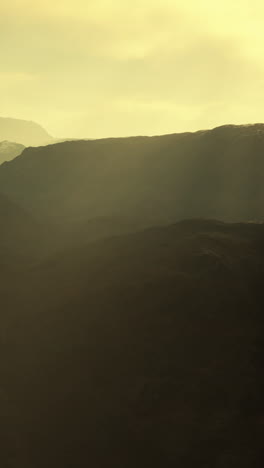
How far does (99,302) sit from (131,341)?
389 cm

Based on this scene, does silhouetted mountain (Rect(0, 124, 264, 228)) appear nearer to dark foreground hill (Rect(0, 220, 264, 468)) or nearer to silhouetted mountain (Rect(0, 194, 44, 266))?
silhouetted mountain (Rect(0, 194, 44, 266))

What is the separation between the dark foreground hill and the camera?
20.3 m

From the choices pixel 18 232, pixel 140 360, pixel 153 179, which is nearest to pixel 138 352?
pixel 140 360

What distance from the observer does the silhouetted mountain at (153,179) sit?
249 ft

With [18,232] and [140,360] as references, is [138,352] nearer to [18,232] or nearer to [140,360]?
[140,360]

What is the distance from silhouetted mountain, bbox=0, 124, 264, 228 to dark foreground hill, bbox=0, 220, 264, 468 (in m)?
32.5

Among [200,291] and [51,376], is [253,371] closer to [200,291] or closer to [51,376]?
[200,291]

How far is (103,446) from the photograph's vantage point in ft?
68.0

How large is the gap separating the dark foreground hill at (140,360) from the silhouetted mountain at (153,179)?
32.5 metres

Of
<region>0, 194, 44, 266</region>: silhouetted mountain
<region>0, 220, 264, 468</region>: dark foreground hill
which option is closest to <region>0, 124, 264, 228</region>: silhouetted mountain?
<region>0, 194, 44, 266</region>: silhouetted mountain

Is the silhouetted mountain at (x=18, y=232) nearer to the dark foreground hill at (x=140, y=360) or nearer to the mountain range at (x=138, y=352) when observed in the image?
the mountain range at (x=138, y=352)

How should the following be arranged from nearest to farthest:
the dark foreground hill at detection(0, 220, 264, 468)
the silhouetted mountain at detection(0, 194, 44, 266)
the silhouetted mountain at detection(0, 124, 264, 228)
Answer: the dark foreground hill at detection(0, 220, 264, 468), the silhouetted mountain at detection(0, 194, 44, 266), the silhouetted mountain at detection(0, 124, 264, 228)

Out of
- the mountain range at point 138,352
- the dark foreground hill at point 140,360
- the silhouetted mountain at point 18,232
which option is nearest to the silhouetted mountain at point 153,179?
the silhouetted mountain at point 18,232

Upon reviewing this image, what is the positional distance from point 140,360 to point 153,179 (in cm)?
6496
